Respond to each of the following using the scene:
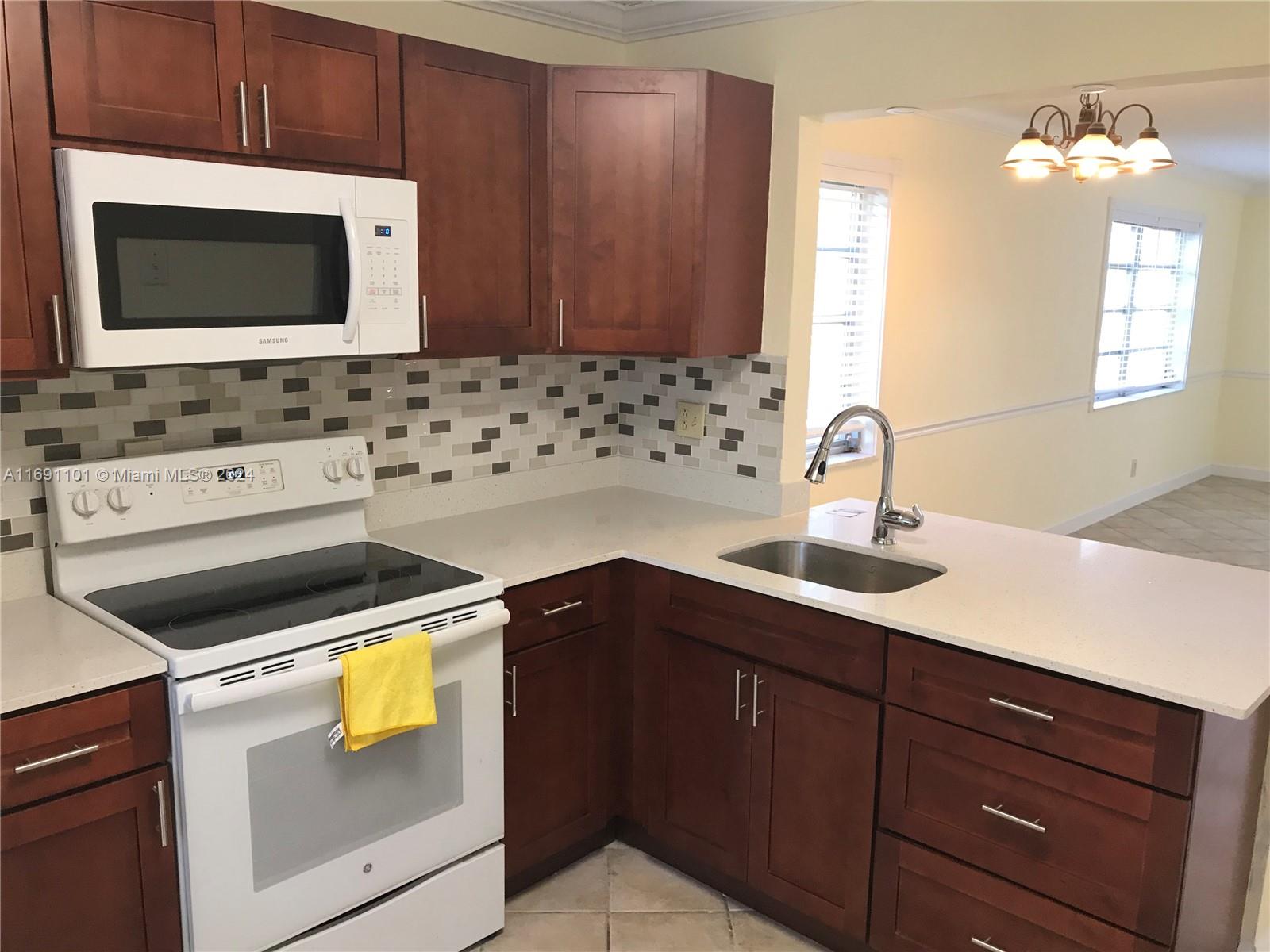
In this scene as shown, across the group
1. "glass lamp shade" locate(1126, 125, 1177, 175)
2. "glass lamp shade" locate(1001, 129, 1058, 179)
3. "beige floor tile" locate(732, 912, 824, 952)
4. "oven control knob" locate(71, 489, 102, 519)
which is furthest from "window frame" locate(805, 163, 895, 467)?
"oven control knob" locate(71, 489, 102, 519)

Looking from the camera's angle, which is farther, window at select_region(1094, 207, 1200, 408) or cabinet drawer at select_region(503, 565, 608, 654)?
window at select_region(1094, 207, 1200, 408)

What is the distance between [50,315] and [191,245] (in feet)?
0.92

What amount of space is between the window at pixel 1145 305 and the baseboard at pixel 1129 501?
75 cm

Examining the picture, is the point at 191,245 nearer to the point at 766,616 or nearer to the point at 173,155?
the point at 173,155

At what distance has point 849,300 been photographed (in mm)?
4336

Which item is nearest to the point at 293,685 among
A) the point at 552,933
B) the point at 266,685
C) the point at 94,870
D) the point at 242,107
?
the point at 266,685

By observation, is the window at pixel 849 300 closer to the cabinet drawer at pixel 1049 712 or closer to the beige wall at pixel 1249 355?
the cabinet drawer at pixel 1049 712

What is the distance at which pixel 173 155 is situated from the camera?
1.90m

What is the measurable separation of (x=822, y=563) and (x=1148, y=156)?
1.75 meters

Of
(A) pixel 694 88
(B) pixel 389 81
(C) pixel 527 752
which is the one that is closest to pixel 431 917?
(C) pixel 527 752

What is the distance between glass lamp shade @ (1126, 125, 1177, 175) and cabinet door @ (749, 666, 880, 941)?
2.14 m

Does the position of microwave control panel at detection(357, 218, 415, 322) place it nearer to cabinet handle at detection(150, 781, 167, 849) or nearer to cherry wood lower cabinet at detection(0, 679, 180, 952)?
cherry wood lower cabinet at detection(0, 679, 180, 952)

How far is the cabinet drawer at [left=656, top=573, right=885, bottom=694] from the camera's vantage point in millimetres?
2131

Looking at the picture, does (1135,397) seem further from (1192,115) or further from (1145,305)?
(1192,115)
